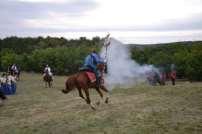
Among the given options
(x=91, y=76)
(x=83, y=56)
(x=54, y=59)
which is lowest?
(x=54, y=59)

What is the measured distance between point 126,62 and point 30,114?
16944 millimetres

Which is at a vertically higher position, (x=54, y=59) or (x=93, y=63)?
(x=93, y=63)

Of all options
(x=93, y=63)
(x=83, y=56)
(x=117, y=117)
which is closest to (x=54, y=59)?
(x=83, y=56)

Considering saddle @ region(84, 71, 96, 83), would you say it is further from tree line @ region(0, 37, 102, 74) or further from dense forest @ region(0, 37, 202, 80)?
tree line @ region(0, 37, 102, 74)

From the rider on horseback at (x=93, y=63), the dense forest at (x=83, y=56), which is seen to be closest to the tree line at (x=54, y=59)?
the dense forest at (x=83, y=56)

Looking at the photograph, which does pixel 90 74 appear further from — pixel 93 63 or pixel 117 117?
pixel 117 117

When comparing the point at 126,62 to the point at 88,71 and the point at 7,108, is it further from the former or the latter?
the point at 88,71

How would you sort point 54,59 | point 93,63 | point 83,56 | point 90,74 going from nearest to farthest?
point 90,74, point 93,63, point 83,56, point 54,59

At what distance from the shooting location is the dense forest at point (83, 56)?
50406 mm

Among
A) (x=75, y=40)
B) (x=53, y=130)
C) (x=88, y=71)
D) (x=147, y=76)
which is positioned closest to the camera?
(x=53, y=130)

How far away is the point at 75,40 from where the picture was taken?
4828 inches

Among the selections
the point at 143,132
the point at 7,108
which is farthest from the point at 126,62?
the point at 143,132

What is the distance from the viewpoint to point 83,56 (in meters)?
71.5

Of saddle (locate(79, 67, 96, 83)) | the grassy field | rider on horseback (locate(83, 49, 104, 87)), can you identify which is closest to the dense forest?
rider on horseback (locate(83, 49, 104, 87))
